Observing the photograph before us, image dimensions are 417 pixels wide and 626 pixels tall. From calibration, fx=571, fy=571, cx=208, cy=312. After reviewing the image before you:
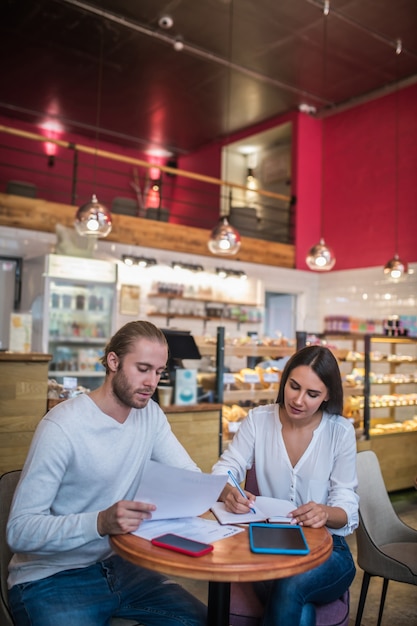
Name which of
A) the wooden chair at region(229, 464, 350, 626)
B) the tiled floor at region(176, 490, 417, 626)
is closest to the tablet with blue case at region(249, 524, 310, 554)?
the wooden chair at region(229, 464, 350, 626)

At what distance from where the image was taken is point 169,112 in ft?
33.0

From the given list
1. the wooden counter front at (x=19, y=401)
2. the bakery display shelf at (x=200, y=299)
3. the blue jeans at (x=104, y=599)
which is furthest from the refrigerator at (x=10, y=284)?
the blue jeans at (x=104, y=599)

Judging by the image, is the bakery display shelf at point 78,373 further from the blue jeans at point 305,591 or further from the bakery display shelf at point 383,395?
the blue jeans at point 305,591

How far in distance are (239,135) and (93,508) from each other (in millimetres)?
9842

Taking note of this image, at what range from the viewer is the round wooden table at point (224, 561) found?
159cm

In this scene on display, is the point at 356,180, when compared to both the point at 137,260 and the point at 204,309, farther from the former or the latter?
the point at 137,260

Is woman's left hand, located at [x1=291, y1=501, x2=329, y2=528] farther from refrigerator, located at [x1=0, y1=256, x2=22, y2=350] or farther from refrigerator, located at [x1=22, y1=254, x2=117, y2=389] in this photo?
refrigerator, located at [x1=0, y1=256, x2=22, y2=350]

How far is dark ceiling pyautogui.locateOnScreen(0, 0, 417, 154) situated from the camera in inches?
273

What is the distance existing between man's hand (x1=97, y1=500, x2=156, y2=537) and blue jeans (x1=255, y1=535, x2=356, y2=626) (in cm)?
61

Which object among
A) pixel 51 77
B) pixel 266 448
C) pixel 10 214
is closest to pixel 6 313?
pixel 10 214

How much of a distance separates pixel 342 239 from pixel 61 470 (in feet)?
27.0

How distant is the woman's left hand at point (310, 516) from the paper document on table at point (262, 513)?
1.3 inches

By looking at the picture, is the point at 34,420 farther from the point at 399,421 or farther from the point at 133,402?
the point at 399,421

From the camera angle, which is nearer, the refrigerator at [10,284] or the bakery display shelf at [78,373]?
the bakery display shelf at [78,373]
